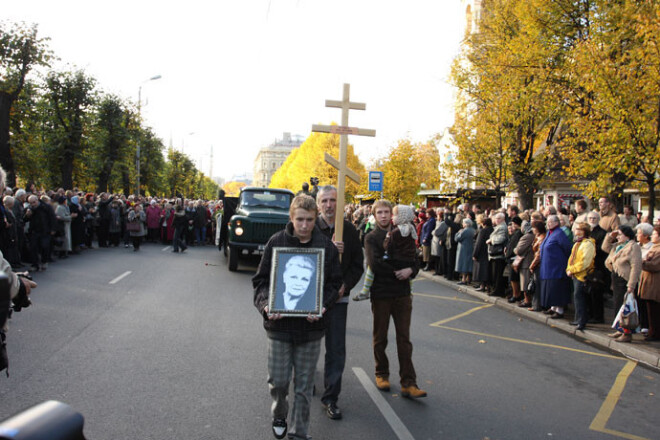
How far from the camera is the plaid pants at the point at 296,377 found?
3.71 m

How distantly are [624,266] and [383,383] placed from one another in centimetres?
521

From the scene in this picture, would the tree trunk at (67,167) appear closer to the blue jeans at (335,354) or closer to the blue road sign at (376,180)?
the blue road sign at (376,180)

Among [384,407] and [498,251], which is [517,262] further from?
[384,407]

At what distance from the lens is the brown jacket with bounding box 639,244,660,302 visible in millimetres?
7770

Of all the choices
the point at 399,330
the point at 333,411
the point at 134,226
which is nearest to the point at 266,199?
the point at 134,226

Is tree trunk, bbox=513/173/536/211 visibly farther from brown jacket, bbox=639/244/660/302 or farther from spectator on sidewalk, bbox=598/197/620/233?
brown jacket, bbox=639/244/660/302

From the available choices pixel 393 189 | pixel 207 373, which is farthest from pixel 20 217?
pixel 393 189

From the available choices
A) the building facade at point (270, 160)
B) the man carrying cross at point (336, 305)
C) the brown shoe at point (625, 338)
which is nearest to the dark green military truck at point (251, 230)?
the brown shoe at point (625, 338)

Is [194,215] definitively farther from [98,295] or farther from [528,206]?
[528,206]

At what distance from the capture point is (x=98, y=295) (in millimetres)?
9641

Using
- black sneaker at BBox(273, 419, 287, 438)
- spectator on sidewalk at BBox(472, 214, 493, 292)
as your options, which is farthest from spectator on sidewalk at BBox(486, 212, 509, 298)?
black sneaker at BBox(273, 419, 287, 438)

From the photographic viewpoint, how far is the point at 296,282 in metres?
3.74

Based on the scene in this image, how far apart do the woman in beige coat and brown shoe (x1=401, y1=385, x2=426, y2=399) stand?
4996mm

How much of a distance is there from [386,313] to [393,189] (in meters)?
32.4
